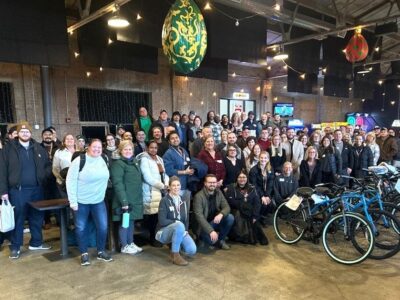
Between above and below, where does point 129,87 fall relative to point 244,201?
above

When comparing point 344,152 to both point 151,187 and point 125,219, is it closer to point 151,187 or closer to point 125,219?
point 151,187

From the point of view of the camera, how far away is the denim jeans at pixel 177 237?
3820 mm

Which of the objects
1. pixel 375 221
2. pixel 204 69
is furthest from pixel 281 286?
pixel 204 69

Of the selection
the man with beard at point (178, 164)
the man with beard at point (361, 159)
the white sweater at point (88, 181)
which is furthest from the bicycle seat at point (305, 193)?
the man with beard at point (361, 159)

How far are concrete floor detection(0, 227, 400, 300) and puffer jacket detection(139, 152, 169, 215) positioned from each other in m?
0.61

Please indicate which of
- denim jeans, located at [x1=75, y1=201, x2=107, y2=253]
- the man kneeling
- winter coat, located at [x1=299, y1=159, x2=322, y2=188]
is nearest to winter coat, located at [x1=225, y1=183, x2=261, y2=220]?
the man kneeling

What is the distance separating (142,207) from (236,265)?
4.50 ft

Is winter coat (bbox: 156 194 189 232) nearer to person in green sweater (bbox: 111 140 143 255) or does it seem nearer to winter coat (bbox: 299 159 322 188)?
person in green sweater (bbox: 111 140 143 255)

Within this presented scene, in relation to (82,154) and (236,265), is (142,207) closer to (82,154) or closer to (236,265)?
(82,154)

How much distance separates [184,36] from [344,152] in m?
4.32

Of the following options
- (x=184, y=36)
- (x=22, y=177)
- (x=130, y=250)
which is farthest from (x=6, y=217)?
(x=184, y=36)

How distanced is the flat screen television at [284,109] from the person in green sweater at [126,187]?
13095 mm

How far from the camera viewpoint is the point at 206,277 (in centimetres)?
352

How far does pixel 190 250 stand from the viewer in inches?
153
